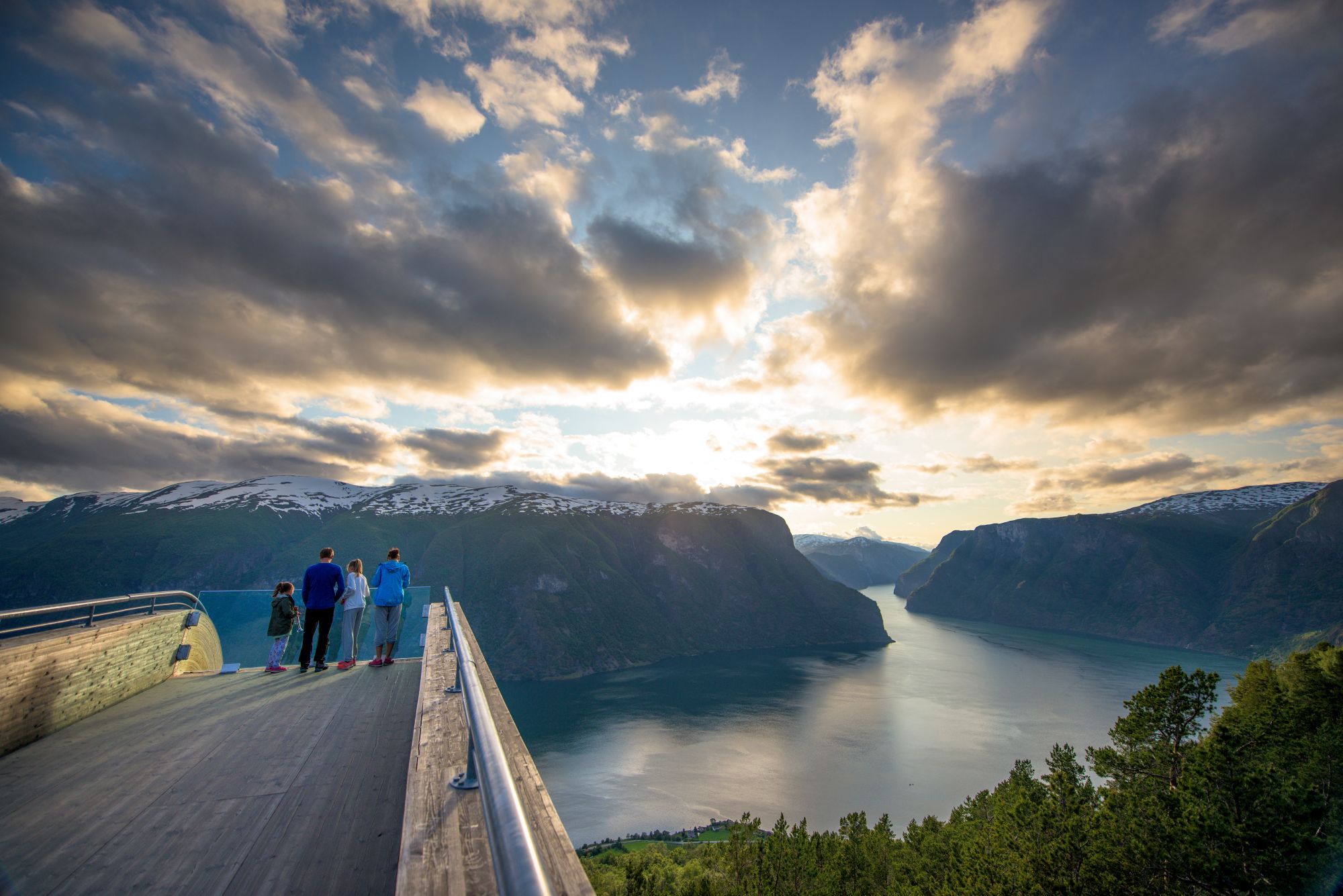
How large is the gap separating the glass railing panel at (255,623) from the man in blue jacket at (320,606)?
4.70 feet

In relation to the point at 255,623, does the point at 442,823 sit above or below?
above

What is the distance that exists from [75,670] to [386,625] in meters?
4.28

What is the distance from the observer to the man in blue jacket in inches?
398

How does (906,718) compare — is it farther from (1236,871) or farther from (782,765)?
(1236,871)

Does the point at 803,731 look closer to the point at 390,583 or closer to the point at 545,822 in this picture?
the point at 390,583

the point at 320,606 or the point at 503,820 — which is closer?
the point at 503,820

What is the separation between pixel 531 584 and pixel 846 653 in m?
115

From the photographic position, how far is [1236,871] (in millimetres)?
17719

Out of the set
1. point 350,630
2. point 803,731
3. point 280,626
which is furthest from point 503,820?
point 803,731

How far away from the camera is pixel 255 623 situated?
42.7 feet

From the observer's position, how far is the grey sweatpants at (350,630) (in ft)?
35.9

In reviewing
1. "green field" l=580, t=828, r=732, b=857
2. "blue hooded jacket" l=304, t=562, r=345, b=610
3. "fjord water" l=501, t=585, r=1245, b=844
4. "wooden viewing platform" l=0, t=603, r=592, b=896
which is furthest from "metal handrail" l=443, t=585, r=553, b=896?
"fjord water" l=501, t=585, r=1245, b=844

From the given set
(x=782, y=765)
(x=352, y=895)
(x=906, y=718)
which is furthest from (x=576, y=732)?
(x=352, y=895)

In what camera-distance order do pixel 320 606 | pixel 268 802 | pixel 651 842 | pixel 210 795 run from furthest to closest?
pixel 651 842 → pixel 320 606 → pixel 210 795 → pixel 268 802
